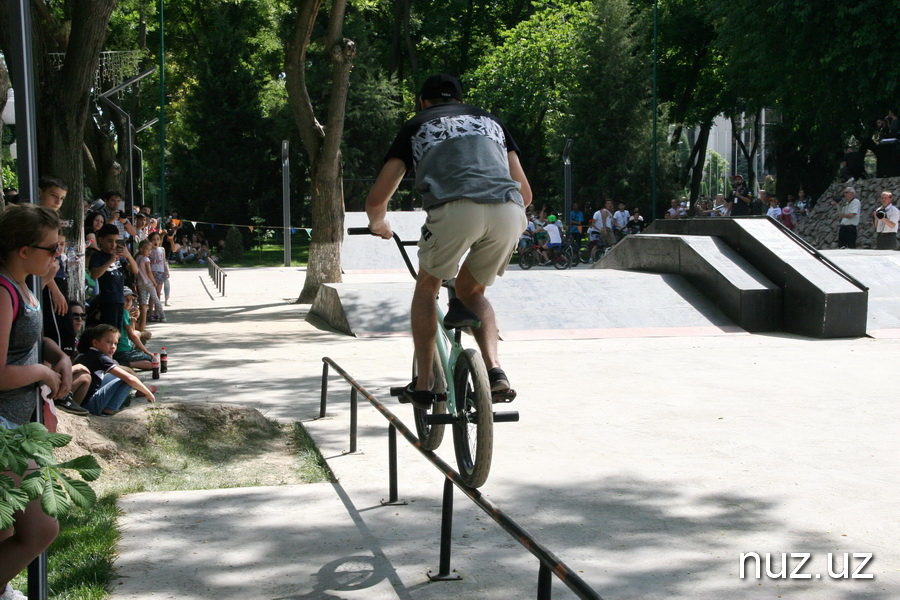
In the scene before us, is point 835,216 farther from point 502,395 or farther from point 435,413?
point 502,395

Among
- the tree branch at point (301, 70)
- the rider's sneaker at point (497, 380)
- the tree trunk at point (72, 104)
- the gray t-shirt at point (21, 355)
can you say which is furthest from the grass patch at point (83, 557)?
the tree branch at point (301, 70)

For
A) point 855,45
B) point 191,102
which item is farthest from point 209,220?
point 855,45

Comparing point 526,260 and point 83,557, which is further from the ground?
point 83,557

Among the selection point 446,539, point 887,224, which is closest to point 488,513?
point 446,539

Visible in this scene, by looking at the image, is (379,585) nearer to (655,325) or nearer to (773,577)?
(773,577)

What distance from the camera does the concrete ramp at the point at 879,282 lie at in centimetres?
1333

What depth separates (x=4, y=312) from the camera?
3201 millimetres

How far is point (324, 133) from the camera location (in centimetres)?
1783

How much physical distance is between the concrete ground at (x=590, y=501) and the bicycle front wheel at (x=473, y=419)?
377 millimetres

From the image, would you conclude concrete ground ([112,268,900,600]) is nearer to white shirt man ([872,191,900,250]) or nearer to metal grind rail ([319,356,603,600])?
metal grind rail ([319,356,603,600])

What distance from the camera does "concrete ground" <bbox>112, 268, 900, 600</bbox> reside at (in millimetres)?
4160

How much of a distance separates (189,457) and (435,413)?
2268mm

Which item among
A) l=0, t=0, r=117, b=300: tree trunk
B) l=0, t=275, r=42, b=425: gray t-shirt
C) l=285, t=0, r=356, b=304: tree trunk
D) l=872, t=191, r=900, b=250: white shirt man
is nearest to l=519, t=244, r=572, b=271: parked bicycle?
l=872, t=191, r=900, b=250: white shirt man

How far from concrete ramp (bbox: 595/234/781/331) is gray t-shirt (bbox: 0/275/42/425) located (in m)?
11.5
